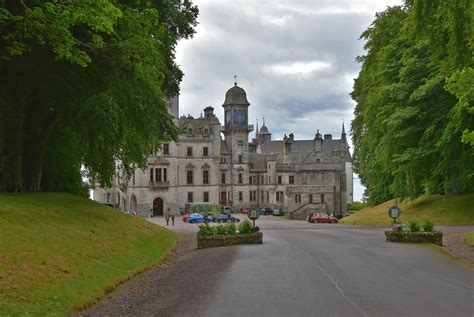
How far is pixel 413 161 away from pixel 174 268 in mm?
26312

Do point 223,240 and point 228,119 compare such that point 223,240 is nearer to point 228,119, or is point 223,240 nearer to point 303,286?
point 303,286

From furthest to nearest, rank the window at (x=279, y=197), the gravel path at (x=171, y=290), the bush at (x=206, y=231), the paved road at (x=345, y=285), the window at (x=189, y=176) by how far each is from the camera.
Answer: the window at (x=279, y=197) → the window at (x=189, y=176) → the bush at (x=206, y=231) → the gravel path at (x=171, y=290) → the paved road at (x=345, y=285)

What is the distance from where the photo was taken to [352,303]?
453 inches

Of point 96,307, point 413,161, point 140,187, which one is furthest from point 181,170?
point 96,307

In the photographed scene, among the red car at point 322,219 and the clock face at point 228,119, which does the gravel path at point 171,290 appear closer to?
the red car at point 322,219

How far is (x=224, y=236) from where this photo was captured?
2595 centimetres

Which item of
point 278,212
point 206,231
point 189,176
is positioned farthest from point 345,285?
point 278,212

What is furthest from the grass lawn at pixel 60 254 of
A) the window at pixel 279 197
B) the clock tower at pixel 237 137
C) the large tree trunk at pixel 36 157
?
the window at pixel 279 197

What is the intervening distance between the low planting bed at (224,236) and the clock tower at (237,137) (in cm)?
6966

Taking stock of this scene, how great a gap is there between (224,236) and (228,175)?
7187 centimetres

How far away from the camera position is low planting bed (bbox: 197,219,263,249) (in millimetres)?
25750

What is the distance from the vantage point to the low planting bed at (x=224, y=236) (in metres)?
25.8

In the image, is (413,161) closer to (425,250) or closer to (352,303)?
(425,250)

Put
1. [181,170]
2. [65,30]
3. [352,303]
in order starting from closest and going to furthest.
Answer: [352,303] < [65,30] < [181,170]
